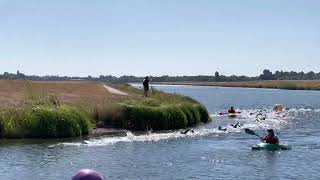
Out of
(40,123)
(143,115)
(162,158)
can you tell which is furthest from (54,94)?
(162,158)

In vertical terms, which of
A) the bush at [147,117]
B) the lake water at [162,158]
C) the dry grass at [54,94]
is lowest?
the lake water at [162,158]

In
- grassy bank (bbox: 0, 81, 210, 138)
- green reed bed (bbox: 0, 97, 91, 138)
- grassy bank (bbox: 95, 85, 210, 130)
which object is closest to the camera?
green reed bed (bbox: 0, 97, 91, 138)

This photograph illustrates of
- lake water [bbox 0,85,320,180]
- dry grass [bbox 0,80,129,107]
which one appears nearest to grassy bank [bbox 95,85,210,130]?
lake water [bbox 0,85,320,180]

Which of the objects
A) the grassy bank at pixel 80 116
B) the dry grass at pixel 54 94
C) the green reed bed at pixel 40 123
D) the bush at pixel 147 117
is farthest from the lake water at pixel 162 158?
the dry grass at pixel 54 94

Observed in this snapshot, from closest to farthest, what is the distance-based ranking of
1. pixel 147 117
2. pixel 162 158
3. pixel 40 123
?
pixel 162 158 < pixel 40 123 < pixel 147 117

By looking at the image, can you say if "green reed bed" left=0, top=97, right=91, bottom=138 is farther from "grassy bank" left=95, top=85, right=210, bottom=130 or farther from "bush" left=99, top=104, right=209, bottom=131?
"bush" left=99, top=104, right=209, bottom=131

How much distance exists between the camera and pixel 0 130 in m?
39.6

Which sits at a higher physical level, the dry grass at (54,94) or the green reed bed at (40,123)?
the dry grass at (54,94)

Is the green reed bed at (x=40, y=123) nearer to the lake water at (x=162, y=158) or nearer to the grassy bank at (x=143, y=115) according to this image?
the lake water at (x=162, y=158)

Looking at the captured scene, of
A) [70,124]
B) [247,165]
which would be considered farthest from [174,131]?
[247,165]

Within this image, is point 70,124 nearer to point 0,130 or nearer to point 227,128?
point 0,130

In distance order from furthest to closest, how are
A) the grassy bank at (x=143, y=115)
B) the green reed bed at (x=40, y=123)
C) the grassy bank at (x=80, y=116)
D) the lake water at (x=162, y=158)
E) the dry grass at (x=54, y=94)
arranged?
the dry grass at (x=54, y=94) → the grassy bank at (x=143, y=115) → the grassy bank at (x=80, y=116) → the green reed bed at (x=40, y=123) → the lake water at (x=162, y=158)

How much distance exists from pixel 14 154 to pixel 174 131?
645 inches

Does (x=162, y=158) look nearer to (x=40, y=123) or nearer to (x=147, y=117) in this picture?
(x=40, y=123)
